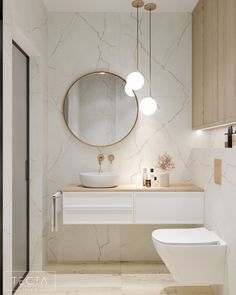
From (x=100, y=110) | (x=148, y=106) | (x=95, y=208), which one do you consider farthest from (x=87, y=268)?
(x=148, y=106)

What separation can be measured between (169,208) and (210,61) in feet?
4.33

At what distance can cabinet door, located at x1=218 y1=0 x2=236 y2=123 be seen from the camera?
222 cm

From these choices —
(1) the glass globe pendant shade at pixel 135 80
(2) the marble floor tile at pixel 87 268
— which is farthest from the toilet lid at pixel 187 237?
(1) the glass globe pendant shade at pixel 135 80

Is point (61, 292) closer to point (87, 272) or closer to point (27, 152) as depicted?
point (87, 272)

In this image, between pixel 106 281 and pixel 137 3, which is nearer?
pixel 106 281

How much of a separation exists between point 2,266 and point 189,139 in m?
2.12

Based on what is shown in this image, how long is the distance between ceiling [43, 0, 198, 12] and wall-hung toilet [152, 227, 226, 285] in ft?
7.18

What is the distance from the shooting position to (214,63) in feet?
8.66

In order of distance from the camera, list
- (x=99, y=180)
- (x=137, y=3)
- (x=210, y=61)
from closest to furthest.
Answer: (x=210, y=61), (x=99, y=180), (x=137, y=3)

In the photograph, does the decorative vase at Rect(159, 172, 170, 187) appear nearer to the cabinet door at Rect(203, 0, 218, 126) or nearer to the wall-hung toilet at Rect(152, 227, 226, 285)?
the cabinet door at Rect(203, 0, 218, 126)

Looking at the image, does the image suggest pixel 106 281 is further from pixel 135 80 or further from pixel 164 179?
pixel 135 80

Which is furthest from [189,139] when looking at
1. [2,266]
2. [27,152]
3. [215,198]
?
[2,266]

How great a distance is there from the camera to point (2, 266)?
2146mm

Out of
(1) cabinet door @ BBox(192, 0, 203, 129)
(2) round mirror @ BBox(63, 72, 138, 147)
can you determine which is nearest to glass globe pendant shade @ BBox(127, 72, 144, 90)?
(2) round mirror @ BBox(63, 72, 138, 147)
